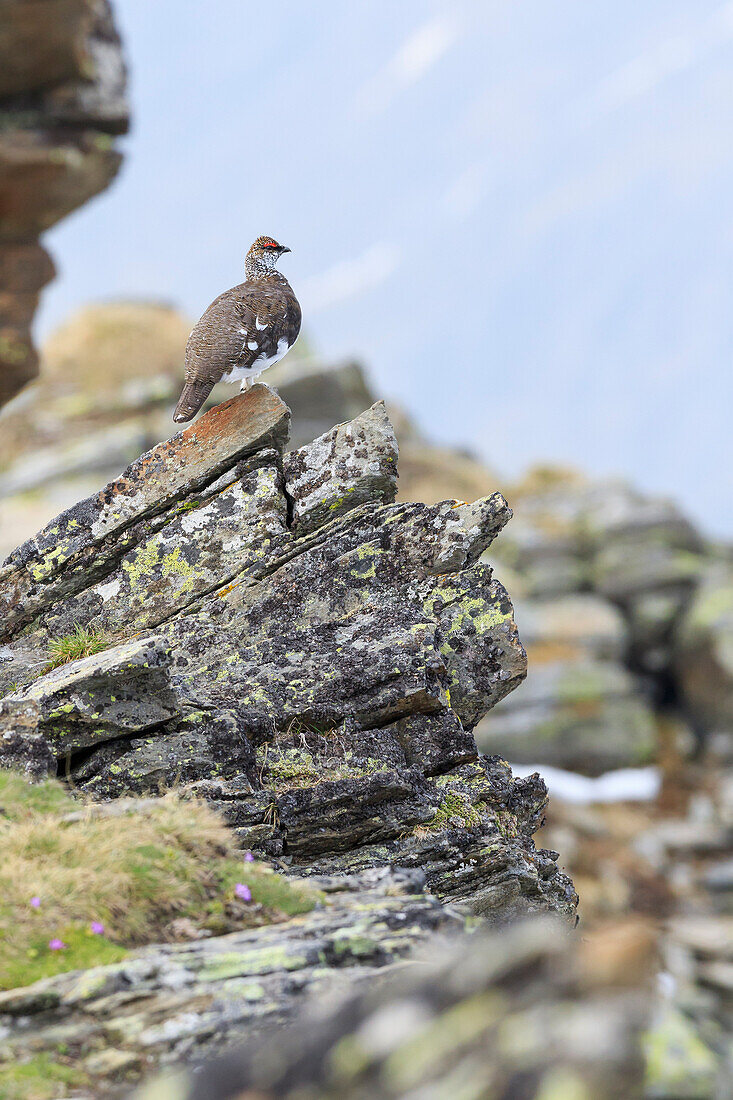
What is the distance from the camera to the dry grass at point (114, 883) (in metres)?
8.16

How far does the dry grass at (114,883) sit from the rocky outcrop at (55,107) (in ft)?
21.4

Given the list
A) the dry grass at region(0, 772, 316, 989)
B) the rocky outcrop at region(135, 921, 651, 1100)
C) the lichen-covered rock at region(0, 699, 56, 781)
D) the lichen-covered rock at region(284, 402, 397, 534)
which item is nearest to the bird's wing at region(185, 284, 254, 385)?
the lichen-covered rock at region(284, 402, 397, 534)

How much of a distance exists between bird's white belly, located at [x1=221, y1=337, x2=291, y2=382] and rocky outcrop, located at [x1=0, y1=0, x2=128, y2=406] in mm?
6690

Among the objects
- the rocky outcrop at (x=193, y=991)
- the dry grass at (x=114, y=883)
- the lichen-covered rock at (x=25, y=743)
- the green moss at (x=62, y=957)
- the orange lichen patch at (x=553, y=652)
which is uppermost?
the orange lichen patch at (x=553, y=652)

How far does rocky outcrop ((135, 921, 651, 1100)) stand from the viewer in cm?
446

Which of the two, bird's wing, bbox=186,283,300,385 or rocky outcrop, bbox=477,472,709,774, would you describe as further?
rocky outcrop, bbox=477,472,709,774

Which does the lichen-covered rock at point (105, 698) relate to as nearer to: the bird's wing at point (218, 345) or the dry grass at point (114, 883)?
the dry grass at point (114, 883)

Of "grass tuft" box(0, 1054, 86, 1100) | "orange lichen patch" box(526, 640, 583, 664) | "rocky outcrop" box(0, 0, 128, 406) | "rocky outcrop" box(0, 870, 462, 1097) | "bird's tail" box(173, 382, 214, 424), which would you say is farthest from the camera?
"orange lichen patch" box(526, 640, 583, 664)

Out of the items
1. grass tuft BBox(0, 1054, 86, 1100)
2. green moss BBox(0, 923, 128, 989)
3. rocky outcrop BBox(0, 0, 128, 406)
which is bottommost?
grass tuft BBox(0, 1054, 86, 1100)

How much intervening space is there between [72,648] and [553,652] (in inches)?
3030

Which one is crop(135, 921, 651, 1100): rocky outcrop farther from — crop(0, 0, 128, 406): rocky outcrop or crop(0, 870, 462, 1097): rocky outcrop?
crop(0, 0, 128, 406): rocky outcrop

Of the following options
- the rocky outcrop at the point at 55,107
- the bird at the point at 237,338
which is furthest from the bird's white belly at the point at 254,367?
the rocky outcrop at the point at 55,107

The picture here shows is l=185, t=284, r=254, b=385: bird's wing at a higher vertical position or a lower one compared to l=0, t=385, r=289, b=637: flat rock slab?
higher

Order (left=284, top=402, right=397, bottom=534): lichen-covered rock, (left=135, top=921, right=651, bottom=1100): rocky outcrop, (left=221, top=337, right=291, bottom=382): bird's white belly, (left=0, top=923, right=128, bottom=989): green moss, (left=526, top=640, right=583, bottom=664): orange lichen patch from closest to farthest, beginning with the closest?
(left=135, top=921, right=651, bottom=1100): rocky outcrop
(left=0, top=923, right=128, bottom=989): green moss
(left=221, top=337, right=291, bottom=382): bird's white belly
(left=284, top=402, right=397, bottom=534): lichen-covered rock
(left=526, top=640, right=583, bottom=664): orange lichen patch
